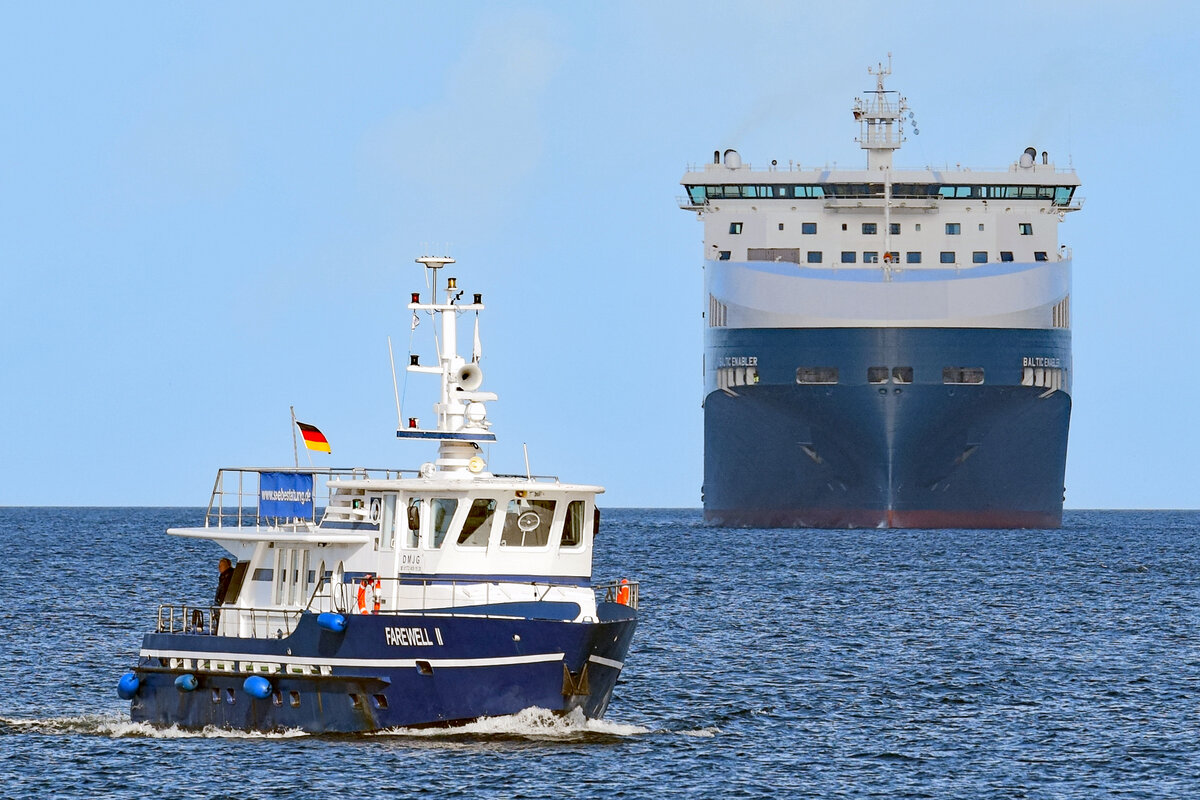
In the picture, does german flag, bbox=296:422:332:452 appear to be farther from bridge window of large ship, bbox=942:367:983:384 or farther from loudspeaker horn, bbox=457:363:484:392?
bridge window of large ship, bbox=942:367:983:384

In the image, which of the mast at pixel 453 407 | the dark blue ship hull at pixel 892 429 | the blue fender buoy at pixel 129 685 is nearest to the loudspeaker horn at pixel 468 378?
the mast at pixel 453 407

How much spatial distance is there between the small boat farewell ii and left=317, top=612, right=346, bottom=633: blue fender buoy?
0.06 feet

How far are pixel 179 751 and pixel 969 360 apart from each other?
221 ft

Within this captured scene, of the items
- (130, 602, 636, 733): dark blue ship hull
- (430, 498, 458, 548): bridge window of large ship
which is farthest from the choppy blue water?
(430, 498, 458, 548): bridge window of large ship

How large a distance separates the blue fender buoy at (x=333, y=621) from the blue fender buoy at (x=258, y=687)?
1451 millimetres

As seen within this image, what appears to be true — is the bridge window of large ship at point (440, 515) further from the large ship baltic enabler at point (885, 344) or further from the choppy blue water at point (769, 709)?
the large ship baltic enabler at point (885, 344)

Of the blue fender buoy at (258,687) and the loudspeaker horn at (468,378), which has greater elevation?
the loudspeaker horn at (468,378)

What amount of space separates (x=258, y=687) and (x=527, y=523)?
165 inches

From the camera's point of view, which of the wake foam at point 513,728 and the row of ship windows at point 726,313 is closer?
the wake foam at point 513,728

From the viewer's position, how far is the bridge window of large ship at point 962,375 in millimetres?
92500

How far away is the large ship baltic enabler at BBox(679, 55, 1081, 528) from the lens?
9269 cm

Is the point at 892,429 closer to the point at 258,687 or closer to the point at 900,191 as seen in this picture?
the point at 900,191

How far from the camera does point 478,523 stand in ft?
96.6

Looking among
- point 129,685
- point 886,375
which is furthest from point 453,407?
point 886,375
